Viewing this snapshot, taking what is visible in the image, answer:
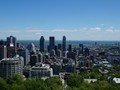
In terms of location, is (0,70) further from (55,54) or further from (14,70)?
(55,54)

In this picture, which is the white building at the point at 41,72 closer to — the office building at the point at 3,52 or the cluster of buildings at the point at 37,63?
the cluster of buildings at the point at 37,63

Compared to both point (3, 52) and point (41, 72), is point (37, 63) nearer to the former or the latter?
point (3, 52)

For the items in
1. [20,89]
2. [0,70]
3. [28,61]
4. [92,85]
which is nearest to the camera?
[20,89]

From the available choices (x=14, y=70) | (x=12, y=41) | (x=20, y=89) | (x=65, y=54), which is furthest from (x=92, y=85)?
(x=12, y=41)

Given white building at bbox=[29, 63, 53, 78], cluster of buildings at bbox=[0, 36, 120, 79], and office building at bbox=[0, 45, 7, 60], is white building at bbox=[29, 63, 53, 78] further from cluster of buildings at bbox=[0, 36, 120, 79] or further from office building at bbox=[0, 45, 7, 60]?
office building at bbox=[0, 45, 7, 60]

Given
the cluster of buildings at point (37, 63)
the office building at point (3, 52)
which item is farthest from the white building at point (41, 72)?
the office building at point (3, 52)

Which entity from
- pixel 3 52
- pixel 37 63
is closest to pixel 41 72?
pixel 37 63

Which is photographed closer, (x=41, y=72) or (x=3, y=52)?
(x=41, y=72)

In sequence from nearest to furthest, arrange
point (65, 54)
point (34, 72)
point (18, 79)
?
point (18, 79), point (34, 72), point (65, 54)

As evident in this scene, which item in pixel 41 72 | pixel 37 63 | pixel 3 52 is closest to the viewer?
pixel 41 72

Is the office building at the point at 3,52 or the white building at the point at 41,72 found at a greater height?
the office building at the point at 3,52

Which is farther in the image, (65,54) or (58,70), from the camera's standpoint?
(65,54)
